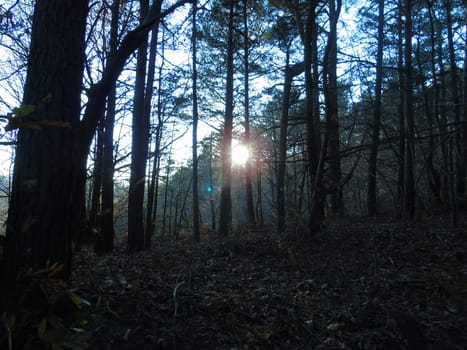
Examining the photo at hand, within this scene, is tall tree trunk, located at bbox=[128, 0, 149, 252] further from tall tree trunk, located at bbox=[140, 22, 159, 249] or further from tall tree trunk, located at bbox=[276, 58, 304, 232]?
tall tree trunk, located at bbox=[276, 58, 304, 232]

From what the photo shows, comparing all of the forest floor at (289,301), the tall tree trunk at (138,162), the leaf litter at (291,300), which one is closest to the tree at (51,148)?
the forest floor at (289,301)

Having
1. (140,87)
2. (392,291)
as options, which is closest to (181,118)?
(140,87)

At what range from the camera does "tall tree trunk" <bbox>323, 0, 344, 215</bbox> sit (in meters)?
6.50

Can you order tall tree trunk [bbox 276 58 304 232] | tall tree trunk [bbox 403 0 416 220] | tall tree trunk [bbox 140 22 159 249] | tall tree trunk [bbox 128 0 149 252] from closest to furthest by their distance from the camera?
tall tree trunk [bbox 128 0 149 252] → tall tree trunk [bbox 140 22 159 249] → tall tree trunk [bbox 403 0 416 220] → tall tree trunk [bbox 276 58 304 232]

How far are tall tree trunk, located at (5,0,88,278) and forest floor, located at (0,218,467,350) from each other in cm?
45

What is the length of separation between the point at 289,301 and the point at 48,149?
122 inches

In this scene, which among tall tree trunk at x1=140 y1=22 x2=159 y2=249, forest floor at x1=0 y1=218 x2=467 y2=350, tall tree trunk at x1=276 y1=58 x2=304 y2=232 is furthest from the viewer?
tall tree trunk at x1=276 y1=58 x2=304 y2=232

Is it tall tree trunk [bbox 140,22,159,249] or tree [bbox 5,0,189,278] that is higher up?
tall tree trunk [bbox 140,22,159,249]

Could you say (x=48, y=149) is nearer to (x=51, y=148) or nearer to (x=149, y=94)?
(x=51, y=148)

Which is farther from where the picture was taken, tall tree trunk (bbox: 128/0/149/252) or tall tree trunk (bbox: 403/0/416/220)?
tall tree trunk (bbox: 403/0/416/220)

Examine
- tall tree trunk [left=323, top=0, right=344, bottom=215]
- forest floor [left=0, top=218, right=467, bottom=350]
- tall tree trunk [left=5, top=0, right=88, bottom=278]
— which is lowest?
forest floor [left=0, top=218, right=467, bottom=350]

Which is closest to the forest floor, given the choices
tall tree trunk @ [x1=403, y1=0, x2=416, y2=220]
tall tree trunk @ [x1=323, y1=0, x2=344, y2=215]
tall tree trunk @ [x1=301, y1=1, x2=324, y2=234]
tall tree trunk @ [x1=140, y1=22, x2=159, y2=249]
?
tall tree trunk @ [x1=301, y1=1, x2=324, y2=234]

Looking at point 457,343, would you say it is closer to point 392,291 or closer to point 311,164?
point 392,291

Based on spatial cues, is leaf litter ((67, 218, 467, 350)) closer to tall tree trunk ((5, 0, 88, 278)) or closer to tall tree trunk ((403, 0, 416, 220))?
tall tree trunk ((5, 0, 88, 278))
